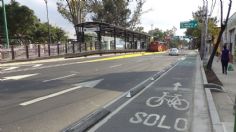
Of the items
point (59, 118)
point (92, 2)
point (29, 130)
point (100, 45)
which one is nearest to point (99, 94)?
point (59, 118)

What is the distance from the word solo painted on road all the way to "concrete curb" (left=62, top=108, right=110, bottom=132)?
79cm

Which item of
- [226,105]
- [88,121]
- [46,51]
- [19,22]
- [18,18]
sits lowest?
[226,105]

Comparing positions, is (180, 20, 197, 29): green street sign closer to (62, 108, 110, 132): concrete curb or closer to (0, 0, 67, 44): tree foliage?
(0, 0, 67, 44): tree foliage

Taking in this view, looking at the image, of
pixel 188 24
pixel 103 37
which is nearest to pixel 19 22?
pixel 103 37

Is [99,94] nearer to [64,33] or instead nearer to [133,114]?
[133,114]

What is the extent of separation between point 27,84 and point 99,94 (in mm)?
3509

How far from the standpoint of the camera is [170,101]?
1132cm

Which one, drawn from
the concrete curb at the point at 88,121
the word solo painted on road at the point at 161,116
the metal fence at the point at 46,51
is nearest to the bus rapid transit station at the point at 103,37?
the metal fence at the point at 46,51

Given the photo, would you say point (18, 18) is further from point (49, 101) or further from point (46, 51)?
point (49, 101)

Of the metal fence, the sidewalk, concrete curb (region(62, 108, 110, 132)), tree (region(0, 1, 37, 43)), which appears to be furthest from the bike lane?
tree (region(0, 1, 37, 43))

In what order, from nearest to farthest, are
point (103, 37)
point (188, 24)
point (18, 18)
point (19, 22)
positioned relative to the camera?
point (103, 37), point (18, 18), point (19, 22), point (188, 24)

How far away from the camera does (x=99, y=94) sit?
12.6 meters

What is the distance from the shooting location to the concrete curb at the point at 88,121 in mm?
7414

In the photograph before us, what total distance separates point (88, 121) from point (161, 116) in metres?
1.98
